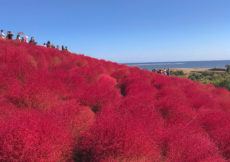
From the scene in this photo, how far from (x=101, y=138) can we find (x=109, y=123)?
0.21 meters

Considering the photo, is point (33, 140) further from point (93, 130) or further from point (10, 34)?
point (10, 34)

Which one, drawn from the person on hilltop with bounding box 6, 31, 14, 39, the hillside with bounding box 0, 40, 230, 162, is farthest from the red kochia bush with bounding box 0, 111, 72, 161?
the person on hilltop with bounding box 6, 31, 14, 39

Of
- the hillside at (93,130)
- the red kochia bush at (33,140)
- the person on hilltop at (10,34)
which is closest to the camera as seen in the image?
the red kochia bush at (33,140)

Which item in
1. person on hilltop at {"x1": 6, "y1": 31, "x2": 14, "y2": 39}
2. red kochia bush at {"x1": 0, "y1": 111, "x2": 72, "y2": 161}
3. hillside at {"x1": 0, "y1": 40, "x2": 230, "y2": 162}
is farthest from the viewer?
person on hilltop at {"x1": 6, "y1": 31, "x2": 14, "y2": 39}

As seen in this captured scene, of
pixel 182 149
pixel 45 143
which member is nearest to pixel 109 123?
pixel 45 143

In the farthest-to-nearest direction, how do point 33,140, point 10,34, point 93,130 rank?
point 10,34, point 93,130, point 33,140

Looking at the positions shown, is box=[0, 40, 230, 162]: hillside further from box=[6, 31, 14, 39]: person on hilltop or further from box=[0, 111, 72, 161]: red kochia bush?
box=[6, 31, 14, 39]: person on hilltop

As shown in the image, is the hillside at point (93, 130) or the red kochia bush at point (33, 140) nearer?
the red kochia bush at point (33, 140)

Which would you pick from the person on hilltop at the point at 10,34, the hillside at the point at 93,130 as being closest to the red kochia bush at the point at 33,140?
the hillside at the point at 93,130

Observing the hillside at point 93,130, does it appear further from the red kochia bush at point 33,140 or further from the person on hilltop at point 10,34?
the person on hilltop at point 10,34

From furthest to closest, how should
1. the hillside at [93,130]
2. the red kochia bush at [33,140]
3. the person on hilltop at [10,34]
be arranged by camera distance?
1. the person on hilltop at [10,34]
2. the hillside at [93,130]
3. the red kochia bush at [33,140]

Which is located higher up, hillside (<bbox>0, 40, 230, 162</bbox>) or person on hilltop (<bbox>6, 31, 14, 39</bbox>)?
person on hilltop (<bbox>6, 31, 14, 39</bbox>)

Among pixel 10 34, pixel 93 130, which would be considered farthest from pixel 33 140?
pixel 10 34

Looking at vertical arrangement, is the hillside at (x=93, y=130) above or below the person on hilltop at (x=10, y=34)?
below
